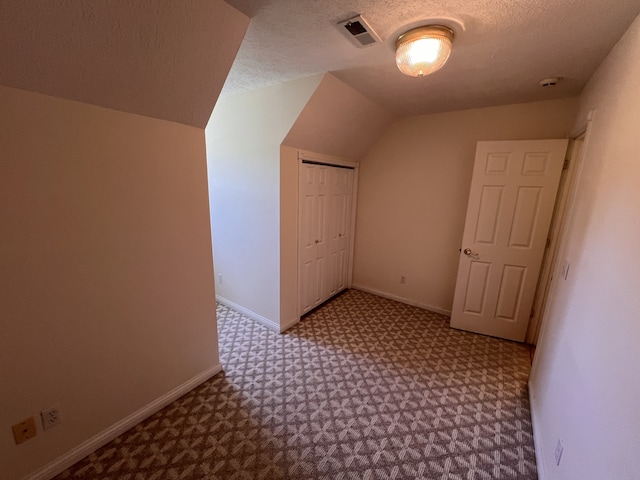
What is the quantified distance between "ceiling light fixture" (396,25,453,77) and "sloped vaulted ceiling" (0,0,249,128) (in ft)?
2.87

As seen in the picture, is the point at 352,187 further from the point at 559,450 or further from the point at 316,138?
the point at 559,450

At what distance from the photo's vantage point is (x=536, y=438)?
154 cm

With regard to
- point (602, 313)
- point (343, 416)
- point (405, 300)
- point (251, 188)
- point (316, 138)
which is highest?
point (316, 138)

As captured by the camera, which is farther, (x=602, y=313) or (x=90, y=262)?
(x=90, y=262)

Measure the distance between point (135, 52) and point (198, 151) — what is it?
24.4 inches

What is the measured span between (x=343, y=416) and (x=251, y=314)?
1.58 metres

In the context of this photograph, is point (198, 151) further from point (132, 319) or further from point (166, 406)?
point (166, 406)

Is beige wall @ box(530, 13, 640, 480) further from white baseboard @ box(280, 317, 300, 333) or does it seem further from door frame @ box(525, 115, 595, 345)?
white baseboard @ box(280, 317, 300, 333)

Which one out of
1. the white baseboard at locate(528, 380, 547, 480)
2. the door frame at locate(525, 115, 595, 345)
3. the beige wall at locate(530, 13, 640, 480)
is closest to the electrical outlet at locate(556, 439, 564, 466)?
the beige wall at locate(530, 13, 640, 480)

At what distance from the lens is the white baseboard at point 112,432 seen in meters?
1.31

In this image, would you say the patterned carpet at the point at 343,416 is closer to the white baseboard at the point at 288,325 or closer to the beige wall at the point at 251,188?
the white baseboard at the point at 288,325

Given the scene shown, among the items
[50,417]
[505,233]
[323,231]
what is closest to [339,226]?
[323,231]

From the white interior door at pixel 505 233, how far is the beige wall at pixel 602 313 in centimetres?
70

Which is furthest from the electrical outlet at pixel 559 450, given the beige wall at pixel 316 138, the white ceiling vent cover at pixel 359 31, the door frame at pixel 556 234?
the white ceiling vent cover at pixel 359 31
